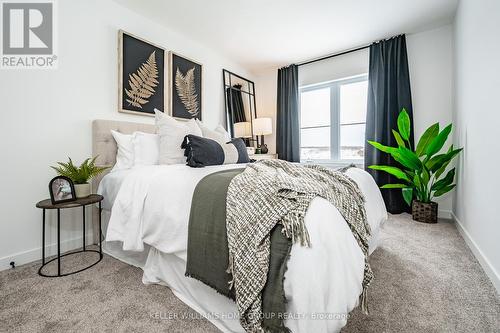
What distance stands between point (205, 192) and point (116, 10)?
8.18 ft

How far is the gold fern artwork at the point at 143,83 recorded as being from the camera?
2.51 m

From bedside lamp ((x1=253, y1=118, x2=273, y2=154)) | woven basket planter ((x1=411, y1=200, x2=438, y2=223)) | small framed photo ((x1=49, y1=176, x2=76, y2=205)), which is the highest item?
bedside lamp ((x1=253, y1=118, x2=273, y2=154))

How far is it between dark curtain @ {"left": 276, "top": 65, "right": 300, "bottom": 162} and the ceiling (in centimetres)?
59

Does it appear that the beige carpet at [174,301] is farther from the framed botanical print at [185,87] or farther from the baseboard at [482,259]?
the framed botanical print at [185,87]

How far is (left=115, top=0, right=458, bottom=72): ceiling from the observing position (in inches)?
99.1

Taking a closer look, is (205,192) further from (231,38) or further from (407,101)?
(407,101)

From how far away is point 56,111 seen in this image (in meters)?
1.98

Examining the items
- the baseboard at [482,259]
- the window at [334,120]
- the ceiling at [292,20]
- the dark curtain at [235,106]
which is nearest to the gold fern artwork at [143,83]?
the ceiling at [292,20]

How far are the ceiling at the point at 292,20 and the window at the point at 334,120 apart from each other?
65 centimetres

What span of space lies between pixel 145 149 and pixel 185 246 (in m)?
1.27

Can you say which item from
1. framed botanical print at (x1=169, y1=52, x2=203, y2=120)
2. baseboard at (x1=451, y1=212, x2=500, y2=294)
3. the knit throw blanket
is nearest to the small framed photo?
the knit throw blanket

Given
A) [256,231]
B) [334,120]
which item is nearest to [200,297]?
[256,231]

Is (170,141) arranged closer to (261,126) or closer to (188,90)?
(188,90)

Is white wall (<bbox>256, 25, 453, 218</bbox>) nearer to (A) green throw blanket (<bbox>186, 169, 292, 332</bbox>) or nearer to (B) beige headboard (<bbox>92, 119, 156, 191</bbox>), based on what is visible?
(A) green throw blanket (<bbox>186, 169, 292, 332</bbox>)
